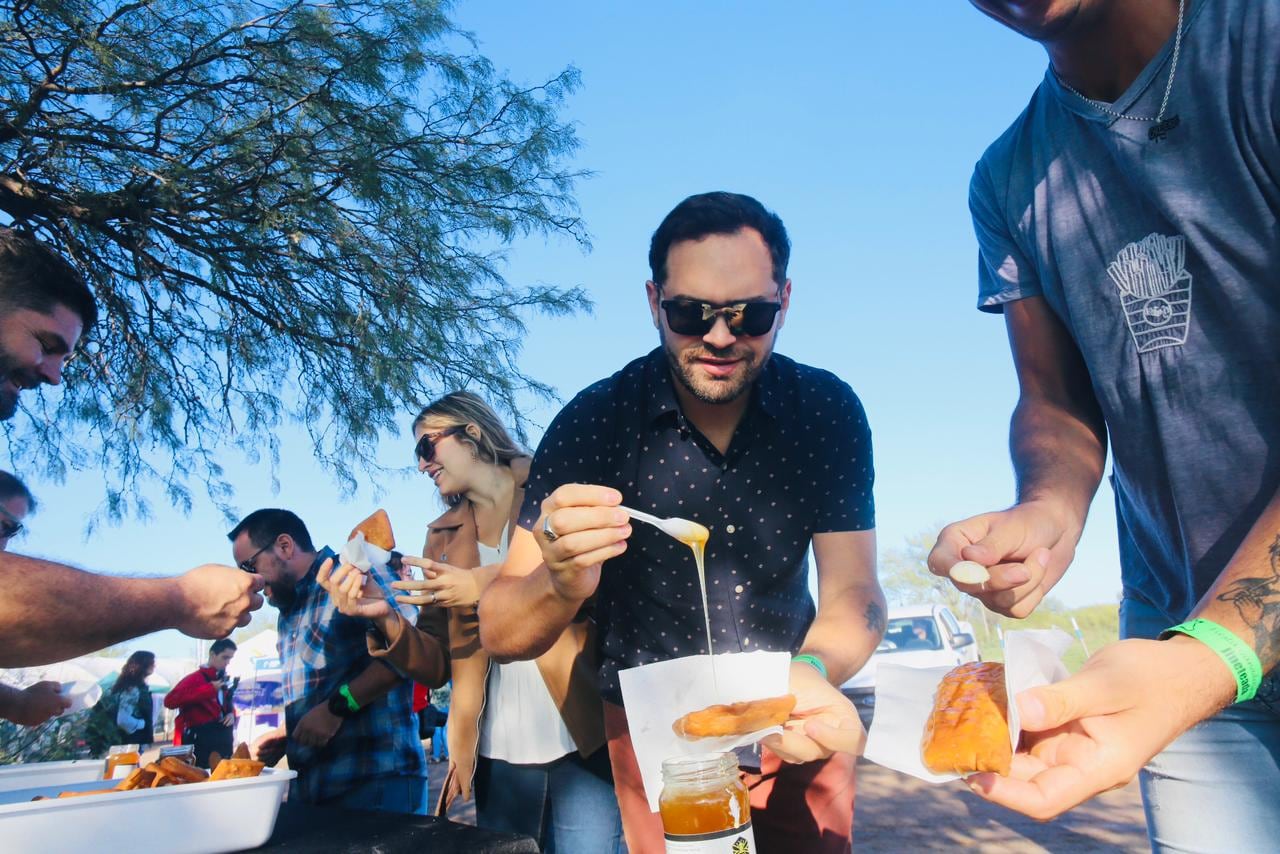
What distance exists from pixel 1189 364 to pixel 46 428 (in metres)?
6.99

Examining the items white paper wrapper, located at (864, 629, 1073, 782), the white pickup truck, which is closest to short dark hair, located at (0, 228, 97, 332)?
white paper wrapper, located at (864, 629, 1073, 782)

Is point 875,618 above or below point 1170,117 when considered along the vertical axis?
below

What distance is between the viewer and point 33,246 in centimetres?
321

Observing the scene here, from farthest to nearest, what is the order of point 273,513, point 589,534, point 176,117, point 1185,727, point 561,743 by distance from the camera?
point 176,117
point 273,513
point 561,743
point 589,534
point 1185,727

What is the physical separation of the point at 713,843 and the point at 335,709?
303cm

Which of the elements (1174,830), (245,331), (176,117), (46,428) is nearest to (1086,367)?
(1174,830)

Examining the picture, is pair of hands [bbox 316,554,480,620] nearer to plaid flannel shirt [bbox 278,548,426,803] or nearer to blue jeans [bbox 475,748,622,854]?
plaid flannel shirt [bbox 278,548,426,803]

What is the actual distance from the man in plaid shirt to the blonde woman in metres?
0.32

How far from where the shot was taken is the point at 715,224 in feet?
8.36

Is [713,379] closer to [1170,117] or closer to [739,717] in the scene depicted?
[739,717]

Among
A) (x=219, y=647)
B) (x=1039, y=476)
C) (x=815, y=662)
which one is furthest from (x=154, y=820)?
(x=219, y=647)

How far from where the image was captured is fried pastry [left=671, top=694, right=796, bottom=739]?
65.0 inches

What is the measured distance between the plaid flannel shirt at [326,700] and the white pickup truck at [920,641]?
11.0 metres

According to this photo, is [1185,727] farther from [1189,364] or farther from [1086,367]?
[1086,367]
